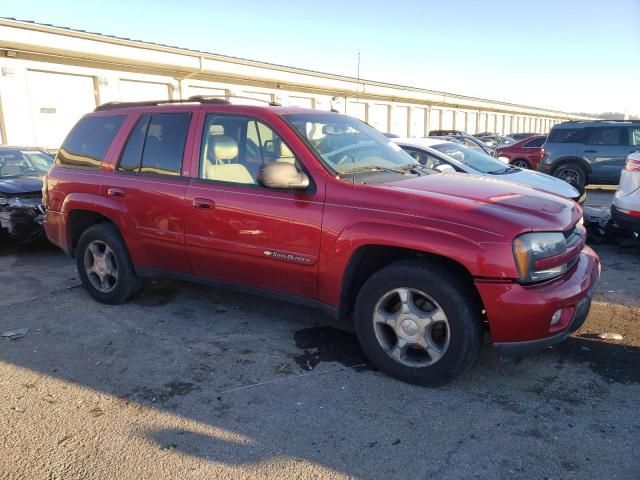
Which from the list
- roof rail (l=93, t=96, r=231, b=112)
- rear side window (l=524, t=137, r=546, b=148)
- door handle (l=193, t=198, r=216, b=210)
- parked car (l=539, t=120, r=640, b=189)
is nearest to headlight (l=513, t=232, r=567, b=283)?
door handle (l=193, t=198, r=216, b=210)

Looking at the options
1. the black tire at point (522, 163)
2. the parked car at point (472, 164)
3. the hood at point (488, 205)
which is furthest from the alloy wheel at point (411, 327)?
the black tire at point (522, 163)

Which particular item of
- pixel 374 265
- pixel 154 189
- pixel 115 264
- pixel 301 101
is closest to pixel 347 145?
pixel 374 265

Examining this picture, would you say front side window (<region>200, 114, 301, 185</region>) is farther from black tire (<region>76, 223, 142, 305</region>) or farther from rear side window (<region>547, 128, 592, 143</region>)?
rear side window (<region>547, 128, 592, 143</region>)

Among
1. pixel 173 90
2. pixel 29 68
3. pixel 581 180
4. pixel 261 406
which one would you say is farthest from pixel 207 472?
pixel 173 90

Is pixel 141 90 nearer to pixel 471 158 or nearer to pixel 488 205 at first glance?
pixel 471 158

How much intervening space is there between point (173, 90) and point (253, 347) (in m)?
17.2

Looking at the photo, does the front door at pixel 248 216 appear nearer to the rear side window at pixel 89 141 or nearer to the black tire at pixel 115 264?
the black tire at pixel 115 264

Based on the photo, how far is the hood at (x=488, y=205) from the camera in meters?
3.05

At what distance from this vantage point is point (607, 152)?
492 inches

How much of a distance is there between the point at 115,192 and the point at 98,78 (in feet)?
45.8

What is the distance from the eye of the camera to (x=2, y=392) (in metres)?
3.37

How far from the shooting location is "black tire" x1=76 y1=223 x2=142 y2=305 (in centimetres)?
477

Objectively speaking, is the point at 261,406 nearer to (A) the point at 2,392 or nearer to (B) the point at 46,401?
(B) the point at 46,401

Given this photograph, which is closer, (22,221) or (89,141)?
(89,141)
